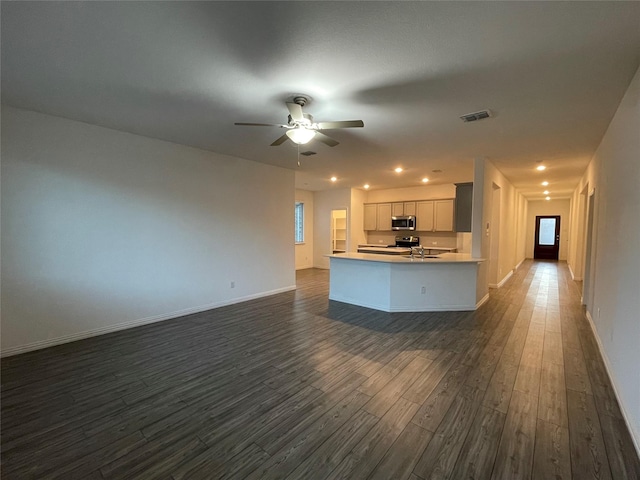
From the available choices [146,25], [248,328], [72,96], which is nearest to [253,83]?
[146,25]

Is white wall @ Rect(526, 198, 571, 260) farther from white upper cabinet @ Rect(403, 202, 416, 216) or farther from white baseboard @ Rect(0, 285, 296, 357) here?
white baseboard @ Rect(0, 285, 296, 357)

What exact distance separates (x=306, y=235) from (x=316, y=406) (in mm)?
7759

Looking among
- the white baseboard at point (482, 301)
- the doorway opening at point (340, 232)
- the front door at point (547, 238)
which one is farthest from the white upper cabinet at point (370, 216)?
the front door at point (547, 238)

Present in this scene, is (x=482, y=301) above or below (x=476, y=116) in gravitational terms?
below

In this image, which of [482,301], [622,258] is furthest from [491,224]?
[622,258]

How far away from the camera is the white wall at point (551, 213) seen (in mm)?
12211

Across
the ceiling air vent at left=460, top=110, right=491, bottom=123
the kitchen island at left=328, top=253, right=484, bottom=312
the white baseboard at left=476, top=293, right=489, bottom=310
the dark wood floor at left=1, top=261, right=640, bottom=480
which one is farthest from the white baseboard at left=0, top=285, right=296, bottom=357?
the ceiling air vent at left=460, top=110, right=491, bottom=123

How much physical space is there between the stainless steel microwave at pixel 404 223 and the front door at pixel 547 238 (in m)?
8.59

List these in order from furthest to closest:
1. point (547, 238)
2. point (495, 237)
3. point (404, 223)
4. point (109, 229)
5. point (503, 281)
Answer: point (547, 238) → point (404, 223) → point (503, 281) → point (495, 237) → point (109, 229)

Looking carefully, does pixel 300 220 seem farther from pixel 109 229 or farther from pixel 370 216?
pixel 109 229

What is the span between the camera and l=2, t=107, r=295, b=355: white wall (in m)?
3.16

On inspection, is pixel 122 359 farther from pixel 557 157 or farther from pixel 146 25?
pixel 557 157

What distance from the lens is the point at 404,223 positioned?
27.5 ft

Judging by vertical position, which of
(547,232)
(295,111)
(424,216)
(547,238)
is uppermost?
(295,111)
